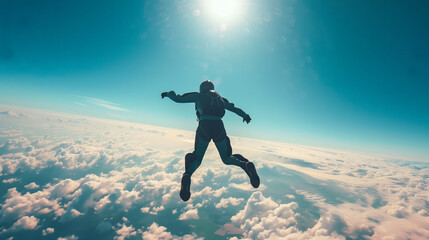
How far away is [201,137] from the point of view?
3.26m

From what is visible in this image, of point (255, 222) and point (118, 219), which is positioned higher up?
point (255, 222)

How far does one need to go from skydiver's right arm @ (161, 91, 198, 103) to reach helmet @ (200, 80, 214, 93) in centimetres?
16

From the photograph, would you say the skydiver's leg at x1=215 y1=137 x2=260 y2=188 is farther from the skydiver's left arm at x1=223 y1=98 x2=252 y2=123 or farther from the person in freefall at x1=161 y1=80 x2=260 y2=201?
the skydiver's left arm at x1=223 y1=98 x2=252 y2=123

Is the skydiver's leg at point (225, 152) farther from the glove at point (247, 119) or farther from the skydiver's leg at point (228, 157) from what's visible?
the glove at point (247, 119)

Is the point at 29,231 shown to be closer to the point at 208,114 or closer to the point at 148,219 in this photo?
the point at 148,219

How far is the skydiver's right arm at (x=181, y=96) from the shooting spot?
10.4 feet

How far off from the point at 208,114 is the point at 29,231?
274734 millimetres

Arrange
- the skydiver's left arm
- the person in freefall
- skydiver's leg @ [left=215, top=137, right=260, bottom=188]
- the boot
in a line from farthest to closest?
the skydiver's left arm, skydiver's leg @ [left=215, top=137, right=260, bottom=188], the person in freefall, the boot

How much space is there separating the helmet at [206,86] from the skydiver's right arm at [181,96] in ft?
0.54

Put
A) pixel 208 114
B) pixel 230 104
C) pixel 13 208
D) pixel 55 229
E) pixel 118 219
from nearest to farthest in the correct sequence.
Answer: pixel 208 114, pixel 230 104, pixel 55 229, pixel 118 219, pixel 13 208

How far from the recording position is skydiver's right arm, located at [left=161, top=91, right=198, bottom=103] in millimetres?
3178

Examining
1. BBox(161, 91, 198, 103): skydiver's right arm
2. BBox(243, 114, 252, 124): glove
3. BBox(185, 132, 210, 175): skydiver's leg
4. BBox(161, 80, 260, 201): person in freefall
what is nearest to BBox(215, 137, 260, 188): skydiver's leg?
BBox(161, 80, 260, 201): person in freefall

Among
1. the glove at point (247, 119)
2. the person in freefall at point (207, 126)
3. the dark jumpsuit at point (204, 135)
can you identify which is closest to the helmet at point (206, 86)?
the person in freefall at point (207, 126)

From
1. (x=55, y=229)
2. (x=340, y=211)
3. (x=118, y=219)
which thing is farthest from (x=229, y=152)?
(x=340, y=211)
